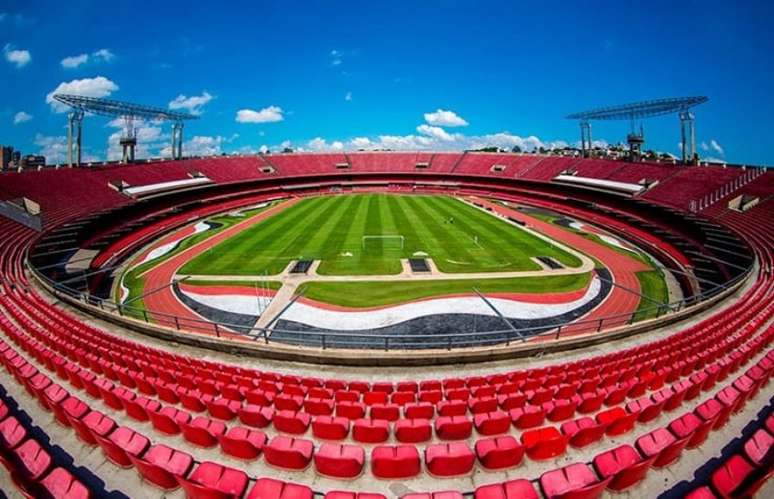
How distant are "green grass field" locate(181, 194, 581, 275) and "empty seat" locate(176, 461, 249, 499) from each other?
73.8 feet

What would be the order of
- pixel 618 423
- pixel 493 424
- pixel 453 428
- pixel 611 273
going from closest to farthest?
pixel 618 423
pixel 453 428
pixel 493 424
pixel 611 273

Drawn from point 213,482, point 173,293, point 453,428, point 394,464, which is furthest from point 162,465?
point 173,293

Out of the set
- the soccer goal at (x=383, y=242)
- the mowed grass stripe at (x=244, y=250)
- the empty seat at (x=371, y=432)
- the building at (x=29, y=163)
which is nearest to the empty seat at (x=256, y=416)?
the empty seat at (x=371, y=432)

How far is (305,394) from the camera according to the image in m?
10.4

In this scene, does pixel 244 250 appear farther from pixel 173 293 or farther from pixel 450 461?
pixel 450 461

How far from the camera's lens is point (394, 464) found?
7383mm

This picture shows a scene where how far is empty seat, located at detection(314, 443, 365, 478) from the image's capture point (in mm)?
7395

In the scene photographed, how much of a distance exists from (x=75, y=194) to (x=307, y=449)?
50.9 m

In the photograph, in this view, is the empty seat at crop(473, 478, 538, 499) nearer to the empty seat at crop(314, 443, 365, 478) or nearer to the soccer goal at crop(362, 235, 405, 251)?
the empty seat at crop(314, 443, 365, 478)

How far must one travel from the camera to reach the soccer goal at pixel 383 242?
36.1 m

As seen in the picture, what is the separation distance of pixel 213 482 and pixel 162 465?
140 centimetres

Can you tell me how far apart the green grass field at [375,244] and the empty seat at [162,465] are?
21.8 meters

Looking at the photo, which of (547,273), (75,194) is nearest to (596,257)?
(547,273)

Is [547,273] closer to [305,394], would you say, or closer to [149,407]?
[305,394]
